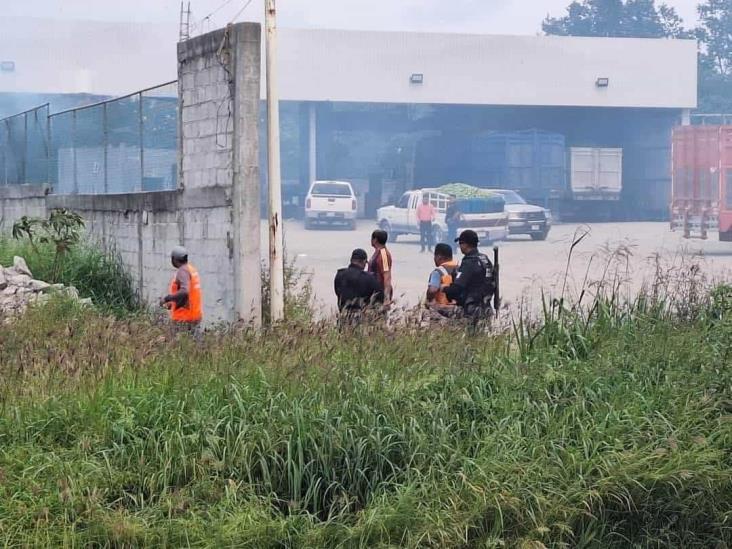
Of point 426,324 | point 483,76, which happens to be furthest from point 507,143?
point 426,324

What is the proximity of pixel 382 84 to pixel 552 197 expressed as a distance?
6.47 m

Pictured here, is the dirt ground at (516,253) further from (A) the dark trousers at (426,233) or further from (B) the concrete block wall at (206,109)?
(B) the concrete block wall at (206,109)

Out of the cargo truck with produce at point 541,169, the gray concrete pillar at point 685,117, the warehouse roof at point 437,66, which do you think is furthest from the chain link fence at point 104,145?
the gray concrete pillar at point 685,117

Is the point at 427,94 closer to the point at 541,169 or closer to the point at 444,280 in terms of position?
the point at 541,169

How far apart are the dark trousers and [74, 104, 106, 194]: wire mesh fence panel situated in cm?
1141

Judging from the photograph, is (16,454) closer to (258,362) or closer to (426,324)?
(258,362)

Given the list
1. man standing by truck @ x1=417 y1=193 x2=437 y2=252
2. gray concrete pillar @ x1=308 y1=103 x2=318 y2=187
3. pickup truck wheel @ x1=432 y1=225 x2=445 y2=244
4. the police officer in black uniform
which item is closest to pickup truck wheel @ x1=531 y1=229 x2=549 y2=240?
pickup truck wheel @ x1=432 y1=225 x2=445 y2=244

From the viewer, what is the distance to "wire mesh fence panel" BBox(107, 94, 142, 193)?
48.5 ft

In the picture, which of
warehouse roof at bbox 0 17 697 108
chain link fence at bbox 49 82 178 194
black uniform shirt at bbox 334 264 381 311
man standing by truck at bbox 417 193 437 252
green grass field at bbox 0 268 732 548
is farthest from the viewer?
warehouse roof at bbox 0 17 697 108

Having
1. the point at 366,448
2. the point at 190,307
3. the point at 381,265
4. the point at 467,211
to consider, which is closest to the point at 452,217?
the point at 467,211

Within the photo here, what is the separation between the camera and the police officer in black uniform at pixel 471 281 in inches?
395

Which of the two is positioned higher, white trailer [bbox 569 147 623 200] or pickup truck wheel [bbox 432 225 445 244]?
white trailer [bbox 569 147 623 200]

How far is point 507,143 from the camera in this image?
110ft

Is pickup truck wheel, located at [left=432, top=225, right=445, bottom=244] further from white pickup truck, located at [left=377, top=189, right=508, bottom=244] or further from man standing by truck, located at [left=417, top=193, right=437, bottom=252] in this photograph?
man standing by truck, located at [left=417, top=193, right=437, bottom=252]
